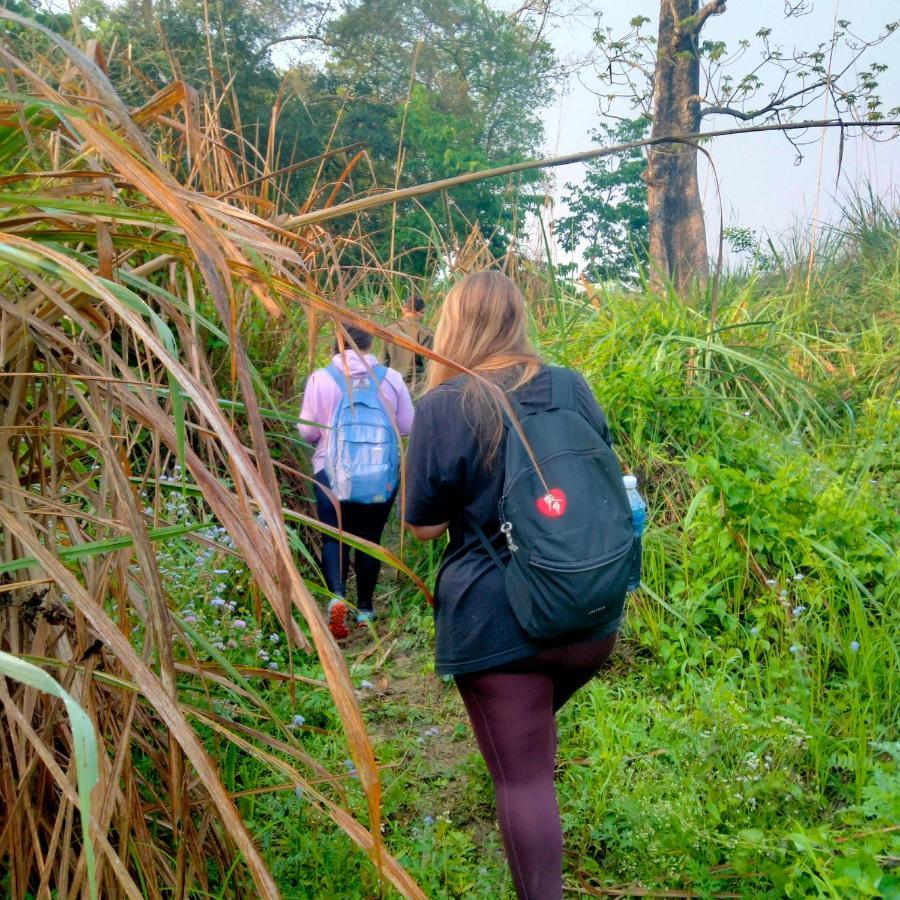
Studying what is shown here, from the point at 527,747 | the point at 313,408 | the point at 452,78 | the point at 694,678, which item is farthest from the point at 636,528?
the point at 452,78

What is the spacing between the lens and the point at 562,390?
2.60 metres

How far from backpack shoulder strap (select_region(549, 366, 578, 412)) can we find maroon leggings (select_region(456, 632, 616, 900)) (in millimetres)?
640

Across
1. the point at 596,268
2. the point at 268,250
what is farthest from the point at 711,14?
the point at 268,250

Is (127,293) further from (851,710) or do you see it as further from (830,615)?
(830,615)

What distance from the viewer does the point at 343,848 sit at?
2848mm

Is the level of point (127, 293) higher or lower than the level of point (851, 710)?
higher

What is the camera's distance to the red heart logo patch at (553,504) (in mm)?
2406

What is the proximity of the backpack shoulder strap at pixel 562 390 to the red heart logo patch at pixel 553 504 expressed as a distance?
0.26 m

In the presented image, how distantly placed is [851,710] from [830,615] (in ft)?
1.97

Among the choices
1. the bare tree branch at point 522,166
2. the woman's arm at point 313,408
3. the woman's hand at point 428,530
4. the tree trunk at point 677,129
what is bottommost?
the woman's hand at point 428,530

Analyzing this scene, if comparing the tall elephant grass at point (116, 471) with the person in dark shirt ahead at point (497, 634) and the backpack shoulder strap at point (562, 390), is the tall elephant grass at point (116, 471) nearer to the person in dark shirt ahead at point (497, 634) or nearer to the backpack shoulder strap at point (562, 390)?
the person in dark shirt ahead at point (497, 634)

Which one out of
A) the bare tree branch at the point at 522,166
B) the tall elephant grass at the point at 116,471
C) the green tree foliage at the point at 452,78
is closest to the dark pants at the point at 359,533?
the tall elephant grass at the point at 116,471

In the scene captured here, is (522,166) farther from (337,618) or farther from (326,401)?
(337,618)

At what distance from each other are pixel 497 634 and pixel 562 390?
0.68m
